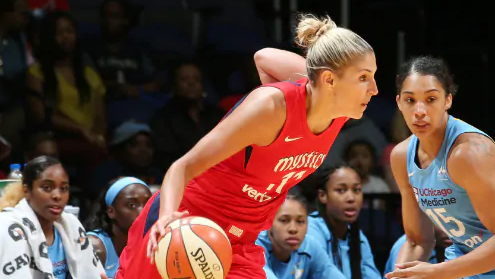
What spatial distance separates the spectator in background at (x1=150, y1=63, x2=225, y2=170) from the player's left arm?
341 centimetres

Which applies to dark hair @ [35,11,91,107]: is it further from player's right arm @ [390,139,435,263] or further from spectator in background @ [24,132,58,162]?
player's right arm @ [390,139,435,263]

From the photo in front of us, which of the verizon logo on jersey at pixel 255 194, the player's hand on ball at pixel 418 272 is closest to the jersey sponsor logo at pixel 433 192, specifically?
the player's hand on ball at pixel 418 272

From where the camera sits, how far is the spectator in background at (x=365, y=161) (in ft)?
21.1

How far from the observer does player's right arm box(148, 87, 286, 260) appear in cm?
268

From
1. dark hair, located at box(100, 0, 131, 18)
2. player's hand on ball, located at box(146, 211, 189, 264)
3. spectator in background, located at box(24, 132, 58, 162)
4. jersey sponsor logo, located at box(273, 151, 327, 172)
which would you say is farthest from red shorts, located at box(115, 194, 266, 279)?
dark hair, located at box(100, 0, 131, 18)

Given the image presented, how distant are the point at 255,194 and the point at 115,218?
2260 mm

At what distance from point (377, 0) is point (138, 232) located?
16.5ft

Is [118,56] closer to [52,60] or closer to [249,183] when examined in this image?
[52,60]

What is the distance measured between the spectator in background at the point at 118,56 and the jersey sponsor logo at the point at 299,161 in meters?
3.75

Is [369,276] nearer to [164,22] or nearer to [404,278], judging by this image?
[404,278]

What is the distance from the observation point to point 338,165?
5.75 m

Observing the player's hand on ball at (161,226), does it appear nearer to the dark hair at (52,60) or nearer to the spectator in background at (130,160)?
the spectator in background at (130,160)

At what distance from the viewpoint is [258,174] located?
300cm

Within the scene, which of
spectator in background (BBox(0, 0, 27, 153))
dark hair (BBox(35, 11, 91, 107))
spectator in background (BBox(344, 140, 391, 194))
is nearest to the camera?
spectator in background (BBox(0, 0, 27, 153))
